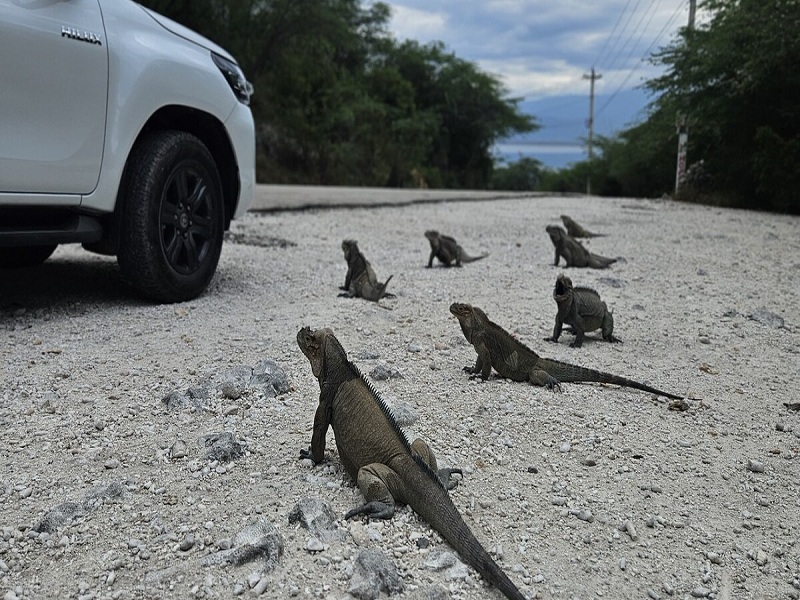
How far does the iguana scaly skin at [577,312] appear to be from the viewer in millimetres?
4824

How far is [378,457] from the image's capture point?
9.00 ft

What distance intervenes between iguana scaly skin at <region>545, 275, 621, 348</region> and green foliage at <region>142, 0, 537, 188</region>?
22420 millimetres

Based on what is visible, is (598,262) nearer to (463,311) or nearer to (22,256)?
(463,311)

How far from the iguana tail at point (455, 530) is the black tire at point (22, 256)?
446 centimetres

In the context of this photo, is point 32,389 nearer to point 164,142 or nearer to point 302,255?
point 164,142

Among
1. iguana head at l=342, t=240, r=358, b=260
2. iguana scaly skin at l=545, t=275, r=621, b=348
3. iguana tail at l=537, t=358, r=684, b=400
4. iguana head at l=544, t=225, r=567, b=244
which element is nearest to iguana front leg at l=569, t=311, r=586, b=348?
iguana scaly skin at l=545, t=275, r=621, b=348

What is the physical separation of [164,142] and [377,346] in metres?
2.15

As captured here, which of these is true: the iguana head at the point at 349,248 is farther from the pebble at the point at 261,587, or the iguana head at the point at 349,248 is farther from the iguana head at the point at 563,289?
the pebble at the point at 261,587

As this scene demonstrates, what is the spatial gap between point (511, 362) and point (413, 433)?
0.97m

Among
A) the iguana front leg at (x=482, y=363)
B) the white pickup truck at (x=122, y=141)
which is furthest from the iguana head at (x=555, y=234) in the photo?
the iguana front leg at (x=482, y=363)

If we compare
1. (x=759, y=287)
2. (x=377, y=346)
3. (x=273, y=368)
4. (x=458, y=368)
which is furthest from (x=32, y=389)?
(x=759, y=287)

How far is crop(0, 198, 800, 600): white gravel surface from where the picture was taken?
7.82ft

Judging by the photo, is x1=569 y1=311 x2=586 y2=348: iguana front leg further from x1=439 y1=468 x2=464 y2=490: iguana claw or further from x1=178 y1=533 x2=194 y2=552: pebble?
x1=178 y1=533 x2=194 y2=552: pebble

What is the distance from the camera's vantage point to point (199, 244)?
18.6 feet
